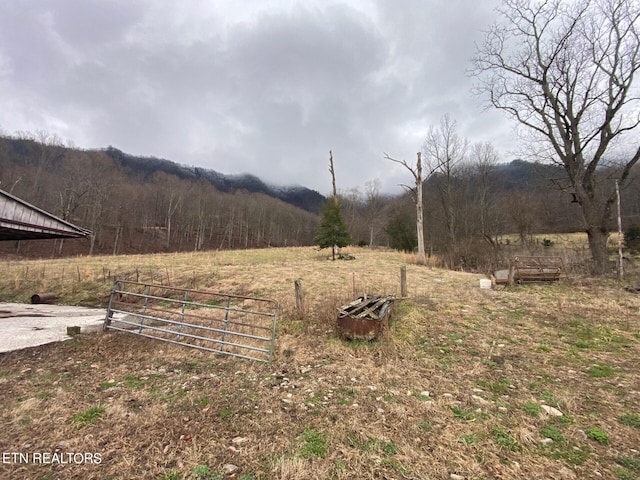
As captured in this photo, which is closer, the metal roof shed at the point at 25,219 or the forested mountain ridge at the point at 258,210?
the metal roof shed at the point at 25,219

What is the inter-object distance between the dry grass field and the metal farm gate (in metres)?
0.34

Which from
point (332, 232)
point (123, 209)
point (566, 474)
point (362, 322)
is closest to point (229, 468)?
point (566, 474)

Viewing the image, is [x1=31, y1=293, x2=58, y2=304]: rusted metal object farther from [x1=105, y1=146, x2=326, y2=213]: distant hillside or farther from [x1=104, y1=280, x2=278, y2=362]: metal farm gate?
[x1=105, y1=146, x2=326, y2=213]: distant hillside

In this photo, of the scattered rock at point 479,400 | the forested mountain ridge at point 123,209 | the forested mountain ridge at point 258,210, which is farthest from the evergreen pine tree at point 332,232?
the forested mountain ridge at point 123,209

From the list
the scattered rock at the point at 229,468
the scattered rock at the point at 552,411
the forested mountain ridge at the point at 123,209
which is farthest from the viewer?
the forested mountain ridge at the point at 123,209

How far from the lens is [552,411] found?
3.58 m

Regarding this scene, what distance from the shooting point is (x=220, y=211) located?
216 ft

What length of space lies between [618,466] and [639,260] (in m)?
26.1

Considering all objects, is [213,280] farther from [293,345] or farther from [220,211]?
[220,211]

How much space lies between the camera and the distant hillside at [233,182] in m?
110

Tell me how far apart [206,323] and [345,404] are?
5.03m

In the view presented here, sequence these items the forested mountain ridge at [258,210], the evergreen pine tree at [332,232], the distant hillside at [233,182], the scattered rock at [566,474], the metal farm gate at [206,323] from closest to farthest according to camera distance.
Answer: the scattered rock at [566,474] < the metal farm gate at [206,323] < the evergreen pine tree at [332,232] < the forested mountain ridge at [258,210] < the distant hillside at [233,182]

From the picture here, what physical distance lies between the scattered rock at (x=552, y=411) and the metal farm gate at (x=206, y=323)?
4.07 metres

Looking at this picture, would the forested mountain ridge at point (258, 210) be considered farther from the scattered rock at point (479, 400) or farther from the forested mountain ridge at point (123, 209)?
the scattered rock at point (479, 400)
